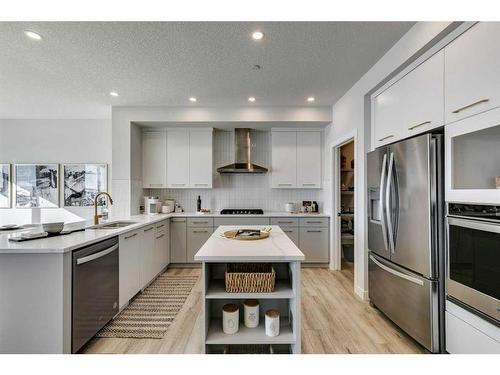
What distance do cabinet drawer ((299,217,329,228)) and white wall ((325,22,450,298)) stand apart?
3.04 ft

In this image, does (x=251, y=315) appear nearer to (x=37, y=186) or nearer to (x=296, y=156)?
(x=296, y=156)

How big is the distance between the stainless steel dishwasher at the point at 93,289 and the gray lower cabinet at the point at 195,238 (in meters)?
1.58

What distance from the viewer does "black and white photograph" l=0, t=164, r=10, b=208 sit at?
14.0ft

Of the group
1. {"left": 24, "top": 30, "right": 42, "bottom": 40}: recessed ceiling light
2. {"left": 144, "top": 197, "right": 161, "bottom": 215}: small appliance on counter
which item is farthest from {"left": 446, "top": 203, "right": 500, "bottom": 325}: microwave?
{"left": 144, "top": 197, "right": 161, "bottom": 215}: small appliance on counter

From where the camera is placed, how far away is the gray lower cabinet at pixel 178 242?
151 inches

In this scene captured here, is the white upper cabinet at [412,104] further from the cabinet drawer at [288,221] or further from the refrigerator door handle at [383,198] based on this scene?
the cabinet drawer at [288,221]

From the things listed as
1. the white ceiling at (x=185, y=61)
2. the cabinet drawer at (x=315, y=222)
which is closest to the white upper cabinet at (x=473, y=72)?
the white ceiling at (x=185, y=61)

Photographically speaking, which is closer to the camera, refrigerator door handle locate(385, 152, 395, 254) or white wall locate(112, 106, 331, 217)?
refrigerator door handle locate(385, 152, 395, 254)

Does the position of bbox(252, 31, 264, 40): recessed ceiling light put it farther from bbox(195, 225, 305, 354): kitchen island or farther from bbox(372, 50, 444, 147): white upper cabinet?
bbox(195, 225, 305, 354): kitchen island

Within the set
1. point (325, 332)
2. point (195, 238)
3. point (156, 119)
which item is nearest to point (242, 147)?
point (156, 119)

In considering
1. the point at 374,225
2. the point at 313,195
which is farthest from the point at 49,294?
the point at 313,195

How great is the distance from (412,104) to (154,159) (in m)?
3.64

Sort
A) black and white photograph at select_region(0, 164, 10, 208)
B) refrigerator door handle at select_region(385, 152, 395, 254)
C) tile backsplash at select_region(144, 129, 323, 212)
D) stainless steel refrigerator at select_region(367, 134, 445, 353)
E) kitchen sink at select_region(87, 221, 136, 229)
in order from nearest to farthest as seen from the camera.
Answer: stainless steel refrigerator at select_region(367, 134, 445, 353) → refrigerator door handle at select_region(385, 152, 395, 254) → kitchen sink at select_region(87, 221, 136, 229) → black and white photograph at select_region(0, 164, 10, 208) → tile backsplash at select_region(144, 129, 323, 212)
